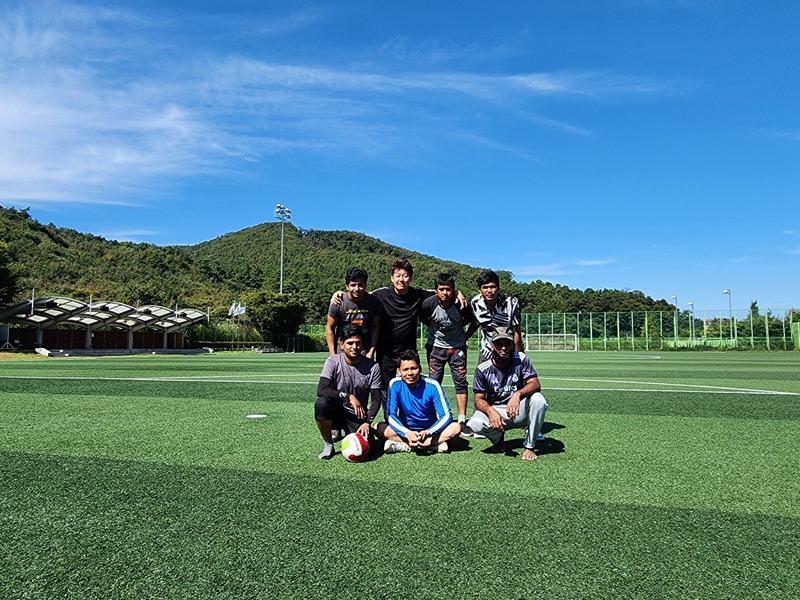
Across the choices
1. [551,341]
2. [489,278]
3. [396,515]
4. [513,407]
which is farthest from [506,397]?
[551,341]

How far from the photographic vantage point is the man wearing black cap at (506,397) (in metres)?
4.95

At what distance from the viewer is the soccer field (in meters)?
2.54

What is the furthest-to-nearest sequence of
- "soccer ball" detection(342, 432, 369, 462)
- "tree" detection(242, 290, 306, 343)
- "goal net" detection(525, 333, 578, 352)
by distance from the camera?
"tree" detection(242, 290, 306, 343), "goal net" detection(525, 333, 578, 352), "soccer ball" detection(342, 432, 369, 462)

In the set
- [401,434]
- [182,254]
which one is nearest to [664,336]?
[401,434]

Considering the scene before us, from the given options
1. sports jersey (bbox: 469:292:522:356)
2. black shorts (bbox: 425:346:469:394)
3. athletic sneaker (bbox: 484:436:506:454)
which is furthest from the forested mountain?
athletic sneaker (bbox: 484:436:506:454)

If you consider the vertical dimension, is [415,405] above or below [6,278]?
below

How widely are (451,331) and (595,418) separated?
236 cm

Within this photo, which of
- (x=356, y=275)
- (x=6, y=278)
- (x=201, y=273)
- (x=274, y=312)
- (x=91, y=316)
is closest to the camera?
(x=356, y=275)

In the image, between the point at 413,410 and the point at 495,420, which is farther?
the point at 413,410

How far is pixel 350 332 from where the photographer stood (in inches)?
205

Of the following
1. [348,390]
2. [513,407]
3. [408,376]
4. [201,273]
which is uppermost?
[201,273]

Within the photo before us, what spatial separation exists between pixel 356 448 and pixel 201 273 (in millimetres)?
73466

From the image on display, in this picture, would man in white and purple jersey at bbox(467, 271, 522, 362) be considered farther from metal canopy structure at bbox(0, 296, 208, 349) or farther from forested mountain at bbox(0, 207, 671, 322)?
forested mountain at bbox(0, 207, 671, 322)

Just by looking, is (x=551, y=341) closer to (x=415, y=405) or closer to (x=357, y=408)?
(x=415, y=405)
